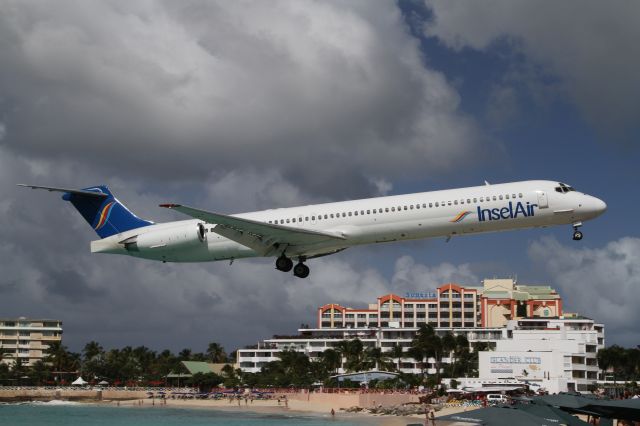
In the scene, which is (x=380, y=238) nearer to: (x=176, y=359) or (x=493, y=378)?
(x=493, y=378)

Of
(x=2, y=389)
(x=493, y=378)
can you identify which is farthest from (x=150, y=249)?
(x=2, y=389)

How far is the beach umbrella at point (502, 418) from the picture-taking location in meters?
25.9

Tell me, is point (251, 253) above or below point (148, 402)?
above

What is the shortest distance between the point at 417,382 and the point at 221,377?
1542 inches

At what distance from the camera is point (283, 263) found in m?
48.6

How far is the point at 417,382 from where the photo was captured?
117688mm

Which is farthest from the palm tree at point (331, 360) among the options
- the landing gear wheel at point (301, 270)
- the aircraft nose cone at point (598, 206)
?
the aircraft nose cone at point (598, 206)

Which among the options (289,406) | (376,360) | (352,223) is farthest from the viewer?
(376,360)

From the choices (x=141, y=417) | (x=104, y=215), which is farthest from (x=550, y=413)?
(x=141, y=417)

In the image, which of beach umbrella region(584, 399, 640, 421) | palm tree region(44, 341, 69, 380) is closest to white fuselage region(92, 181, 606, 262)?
beach umbrella region(584, 399, 640, 421)

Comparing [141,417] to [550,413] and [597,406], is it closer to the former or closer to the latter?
[597,406]

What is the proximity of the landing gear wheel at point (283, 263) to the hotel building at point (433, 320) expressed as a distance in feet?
282

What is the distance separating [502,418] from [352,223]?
1999 cm

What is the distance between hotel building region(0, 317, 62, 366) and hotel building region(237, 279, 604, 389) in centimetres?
5145
